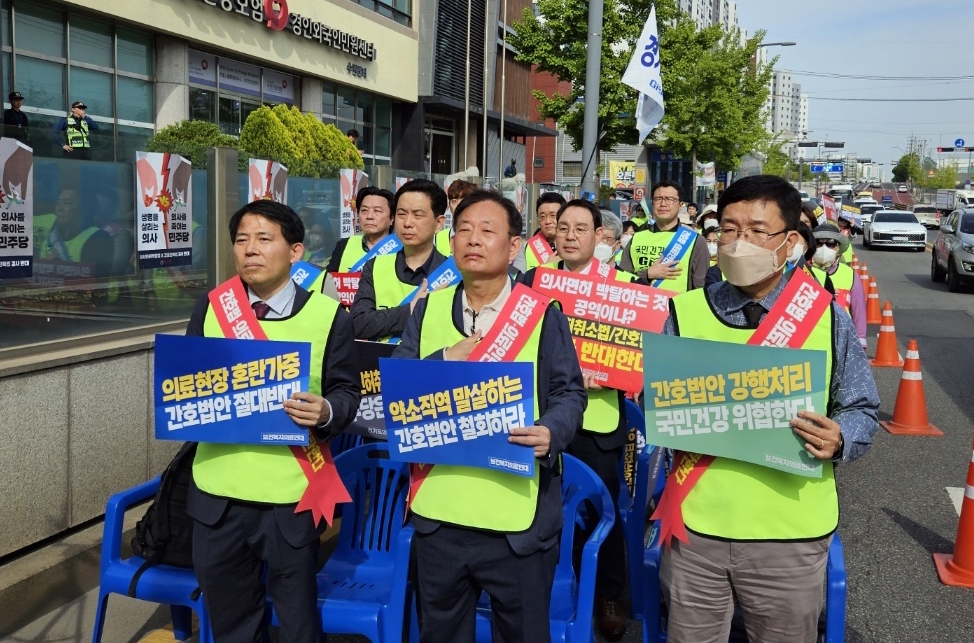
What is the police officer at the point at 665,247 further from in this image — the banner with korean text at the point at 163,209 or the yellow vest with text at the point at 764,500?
the yellow vest with text at the point at 764,500

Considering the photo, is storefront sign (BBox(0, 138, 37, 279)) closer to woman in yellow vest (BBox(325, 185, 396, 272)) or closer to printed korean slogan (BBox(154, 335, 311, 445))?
woman in yellow vest (BBox(325, 185, 396, 272))

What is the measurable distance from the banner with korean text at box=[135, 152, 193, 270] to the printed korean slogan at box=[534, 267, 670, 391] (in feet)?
9.19

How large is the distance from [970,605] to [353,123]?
1892 centimetres

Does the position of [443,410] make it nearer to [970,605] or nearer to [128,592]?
[128,592]

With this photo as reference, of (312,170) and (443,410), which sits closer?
(443,410)

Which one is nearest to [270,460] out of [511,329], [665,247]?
[511,329]

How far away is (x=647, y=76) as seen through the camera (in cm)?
1299

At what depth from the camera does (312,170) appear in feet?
26.6

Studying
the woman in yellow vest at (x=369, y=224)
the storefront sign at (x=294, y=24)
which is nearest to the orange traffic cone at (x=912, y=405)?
the woman in yellow vest at (x=369, y=224)

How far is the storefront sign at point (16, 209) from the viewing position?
4.58 metres

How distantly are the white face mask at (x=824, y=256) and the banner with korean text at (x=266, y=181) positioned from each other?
4372mm

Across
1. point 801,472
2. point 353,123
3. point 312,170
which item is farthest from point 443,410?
point 353,123

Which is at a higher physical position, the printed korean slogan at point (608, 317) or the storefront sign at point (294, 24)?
the storefront sign at point (294, 24)

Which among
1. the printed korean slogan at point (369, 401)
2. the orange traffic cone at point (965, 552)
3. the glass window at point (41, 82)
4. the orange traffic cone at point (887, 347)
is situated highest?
the glass window at point (41, 82)
